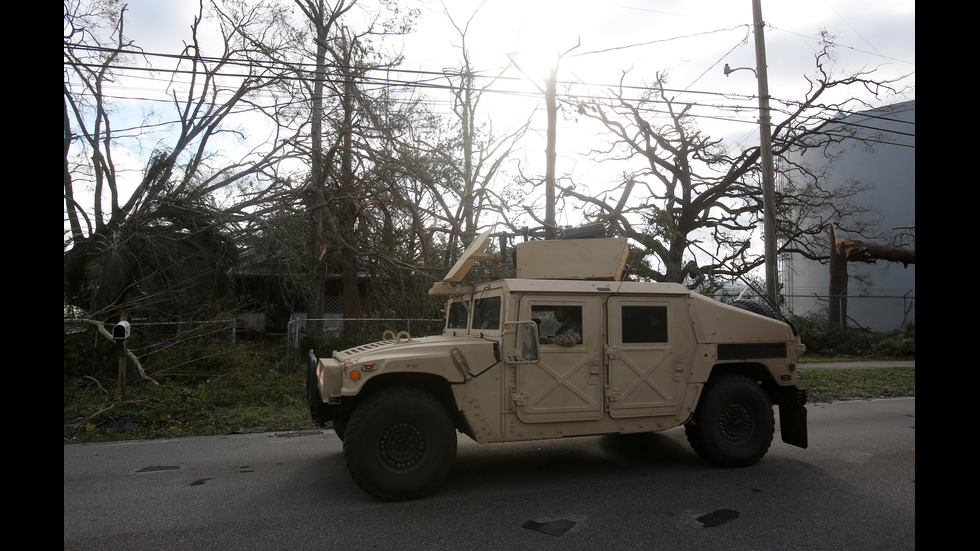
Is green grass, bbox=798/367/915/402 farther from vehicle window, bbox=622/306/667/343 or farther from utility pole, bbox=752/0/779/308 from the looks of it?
vehicle window, bbox=622/306/667/343

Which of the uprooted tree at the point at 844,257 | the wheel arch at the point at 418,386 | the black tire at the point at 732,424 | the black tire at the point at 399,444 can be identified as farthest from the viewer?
the uprooted tree at the point at 844,257

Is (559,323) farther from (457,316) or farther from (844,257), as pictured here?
(844,257)

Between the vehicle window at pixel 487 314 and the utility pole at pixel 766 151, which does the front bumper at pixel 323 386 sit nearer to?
the vehicle window at pixel 487 314

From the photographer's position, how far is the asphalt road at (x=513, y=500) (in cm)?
432

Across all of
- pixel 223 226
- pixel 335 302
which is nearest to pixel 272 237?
pixel 223 226

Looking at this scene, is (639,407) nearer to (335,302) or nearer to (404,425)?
(404,425)

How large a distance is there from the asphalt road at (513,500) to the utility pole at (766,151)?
5358 millimetres

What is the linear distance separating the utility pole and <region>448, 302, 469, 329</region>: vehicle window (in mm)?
7958

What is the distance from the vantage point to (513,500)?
5176 millimetres

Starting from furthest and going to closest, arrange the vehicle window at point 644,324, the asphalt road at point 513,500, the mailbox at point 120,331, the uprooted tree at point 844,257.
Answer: the uprooted tree at point 844,257, the mailbox at point 120,331, the vehicle window at point 644,324, the asphalt road at point 513,500

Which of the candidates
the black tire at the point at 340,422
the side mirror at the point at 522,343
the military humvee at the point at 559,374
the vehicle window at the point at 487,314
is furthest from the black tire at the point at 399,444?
the vehicle window at the point at 487,314

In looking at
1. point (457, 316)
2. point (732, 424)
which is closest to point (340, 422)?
point (457, 316)

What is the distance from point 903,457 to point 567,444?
3726mm

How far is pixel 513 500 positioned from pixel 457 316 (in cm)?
226
